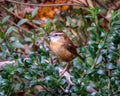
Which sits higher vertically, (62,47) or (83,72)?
(83,72)

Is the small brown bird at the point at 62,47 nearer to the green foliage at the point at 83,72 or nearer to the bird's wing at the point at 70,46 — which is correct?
the bird's wing at the point at 70,46

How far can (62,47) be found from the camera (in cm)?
257

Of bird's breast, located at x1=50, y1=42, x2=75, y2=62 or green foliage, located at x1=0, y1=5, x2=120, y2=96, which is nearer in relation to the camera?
green foliage, located at x1=0, y1=5, x2=120, y2=96

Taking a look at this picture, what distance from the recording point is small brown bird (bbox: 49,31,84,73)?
7.99 ft

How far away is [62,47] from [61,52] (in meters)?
0.07

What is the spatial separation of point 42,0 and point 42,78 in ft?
7.68

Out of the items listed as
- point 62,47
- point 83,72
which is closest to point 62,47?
point 62,47

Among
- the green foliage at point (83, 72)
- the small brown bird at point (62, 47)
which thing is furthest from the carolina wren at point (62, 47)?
the green foliage at point (83, 72)

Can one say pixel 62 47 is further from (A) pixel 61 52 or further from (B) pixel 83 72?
(B) pixel 83 72

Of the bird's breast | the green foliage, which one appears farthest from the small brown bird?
the green foliage

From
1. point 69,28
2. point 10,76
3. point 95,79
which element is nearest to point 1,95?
point 10,76

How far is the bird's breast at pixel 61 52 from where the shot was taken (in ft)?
7.94

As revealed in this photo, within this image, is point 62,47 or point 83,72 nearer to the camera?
point 83,72

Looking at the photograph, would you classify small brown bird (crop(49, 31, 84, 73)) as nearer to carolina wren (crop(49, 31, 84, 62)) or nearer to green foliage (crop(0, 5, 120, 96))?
carolina wren (crop(49, 31, 84, 62))
